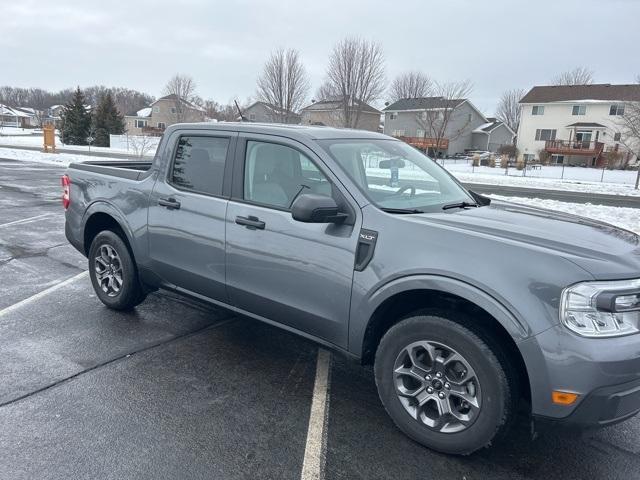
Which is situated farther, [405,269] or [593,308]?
[405,269]

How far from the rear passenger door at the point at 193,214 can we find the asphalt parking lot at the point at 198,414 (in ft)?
2.16

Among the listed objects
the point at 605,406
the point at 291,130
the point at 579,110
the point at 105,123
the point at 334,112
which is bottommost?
the point at 605,406

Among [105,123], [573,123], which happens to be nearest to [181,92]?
[105,123]

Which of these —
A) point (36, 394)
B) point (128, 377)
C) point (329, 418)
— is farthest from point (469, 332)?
point (36, 394)

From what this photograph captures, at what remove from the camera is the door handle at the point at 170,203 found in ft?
13.5

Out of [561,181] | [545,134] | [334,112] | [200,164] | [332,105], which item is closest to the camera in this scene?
[200,164]

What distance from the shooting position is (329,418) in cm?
320

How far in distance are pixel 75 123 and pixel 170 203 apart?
4757 centimetres

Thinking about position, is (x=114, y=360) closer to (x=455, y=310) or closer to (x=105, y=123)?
(x=455, y=310)

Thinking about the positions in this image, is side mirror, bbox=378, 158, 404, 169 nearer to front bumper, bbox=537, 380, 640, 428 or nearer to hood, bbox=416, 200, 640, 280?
hood, bbox=416, 200, 640, 280

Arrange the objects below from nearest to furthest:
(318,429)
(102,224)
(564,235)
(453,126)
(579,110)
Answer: (564,235) → (318,429) → (102,224) → (579,110) → (453,126)

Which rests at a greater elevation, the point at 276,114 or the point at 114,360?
the point at 276,114

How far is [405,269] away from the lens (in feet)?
9.39

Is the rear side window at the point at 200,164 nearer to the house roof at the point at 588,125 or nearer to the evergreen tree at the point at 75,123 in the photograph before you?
the evergreen tree at the point at 75,123
